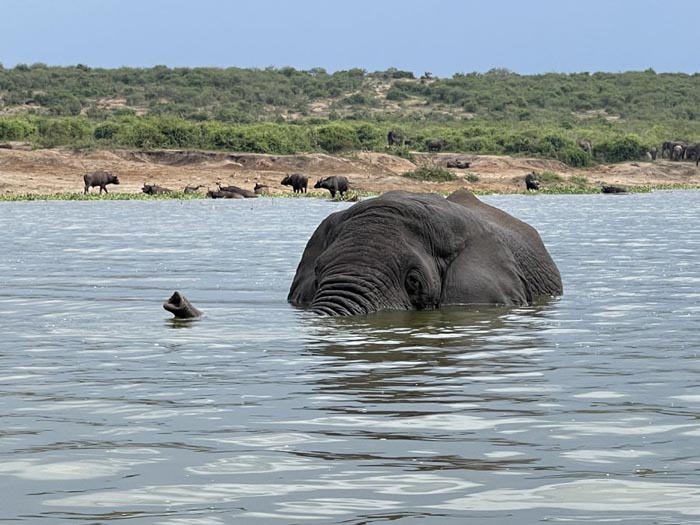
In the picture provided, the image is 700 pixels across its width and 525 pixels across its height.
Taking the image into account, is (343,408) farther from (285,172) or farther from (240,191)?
(285,172)

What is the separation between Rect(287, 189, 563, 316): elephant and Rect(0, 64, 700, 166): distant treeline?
3870 cm

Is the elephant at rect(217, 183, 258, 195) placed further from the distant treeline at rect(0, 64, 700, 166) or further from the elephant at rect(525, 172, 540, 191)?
the elephant at rect(525, 172, 540, 191)

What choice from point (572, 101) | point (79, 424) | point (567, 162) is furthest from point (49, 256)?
point (572, 101)

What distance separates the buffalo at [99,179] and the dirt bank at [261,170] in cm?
125

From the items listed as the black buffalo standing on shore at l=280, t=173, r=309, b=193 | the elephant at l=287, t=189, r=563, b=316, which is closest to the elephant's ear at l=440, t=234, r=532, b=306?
the elephant at l=287, t=189, r=563, b=316

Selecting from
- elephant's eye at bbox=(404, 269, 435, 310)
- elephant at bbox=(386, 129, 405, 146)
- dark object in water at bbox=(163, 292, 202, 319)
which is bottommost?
dark object in water at bbox=(163, 292, 202, 319)

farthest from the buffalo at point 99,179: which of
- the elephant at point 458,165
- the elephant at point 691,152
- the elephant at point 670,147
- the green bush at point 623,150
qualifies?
the elephant at point 670,147

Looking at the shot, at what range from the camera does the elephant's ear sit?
1154 centimetres

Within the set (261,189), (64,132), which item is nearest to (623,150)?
(261,189)

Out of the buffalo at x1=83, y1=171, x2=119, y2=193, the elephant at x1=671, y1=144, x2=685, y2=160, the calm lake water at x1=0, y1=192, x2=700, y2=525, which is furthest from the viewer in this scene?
the elephant at x1=671, y1=144, x2=685, y2=160

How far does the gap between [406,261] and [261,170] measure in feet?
130

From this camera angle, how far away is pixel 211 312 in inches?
474

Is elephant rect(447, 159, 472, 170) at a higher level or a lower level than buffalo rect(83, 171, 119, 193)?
higher

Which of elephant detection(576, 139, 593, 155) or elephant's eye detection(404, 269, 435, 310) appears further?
elephant detection(576, 139, 593, 155)
